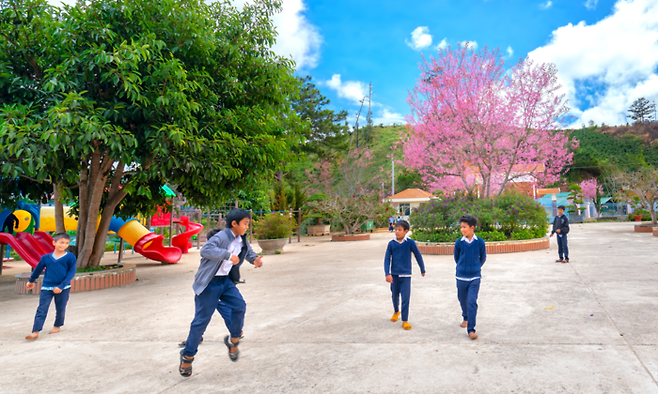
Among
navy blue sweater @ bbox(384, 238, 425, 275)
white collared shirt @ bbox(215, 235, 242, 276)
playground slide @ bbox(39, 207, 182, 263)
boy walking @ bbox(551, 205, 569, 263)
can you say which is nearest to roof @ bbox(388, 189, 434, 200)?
boy walking @ bbox(551, 205, 569, 263)

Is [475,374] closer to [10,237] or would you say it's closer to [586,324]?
[586,324]

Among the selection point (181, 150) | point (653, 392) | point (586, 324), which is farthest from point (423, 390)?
point (181, 150)

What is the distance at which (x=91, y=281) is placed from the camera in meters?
8.12

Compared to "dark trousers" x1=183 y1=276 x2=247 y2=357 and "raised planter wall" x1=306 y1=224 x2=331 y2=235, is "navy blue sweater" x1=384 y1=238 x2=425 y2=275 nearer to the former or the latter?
"dark trousers" x1=183 y1=276 x2=247 y2=357

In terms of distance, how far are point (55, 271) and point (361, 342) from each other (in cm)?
383

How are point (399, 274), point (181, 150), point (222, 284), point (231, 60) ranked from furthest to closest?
point (231, 60) < point (181, 150) < point (399, 274) < point (222, 284)

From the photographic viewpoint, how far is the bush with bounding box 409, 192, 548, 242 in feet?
42.4

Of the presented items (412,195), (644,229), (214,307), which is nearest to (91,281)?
(214,307)

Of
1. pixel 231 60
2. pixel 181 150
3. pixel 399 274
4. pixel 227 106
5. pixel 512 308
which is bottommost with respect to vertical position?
pixel 512 308

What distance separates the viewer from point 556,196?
49188mm

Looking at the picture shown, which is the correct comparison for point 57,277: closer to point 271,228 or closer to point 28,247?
point 28,247

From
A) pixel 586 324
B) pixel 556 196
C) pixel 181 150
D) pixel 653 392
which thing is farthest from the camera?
pixel 556 196

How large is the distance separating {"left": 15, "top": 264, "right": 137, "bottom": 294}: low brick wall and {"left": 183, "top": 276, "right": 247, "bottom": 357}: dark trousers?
5638 mm

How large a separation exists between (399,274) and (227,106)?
6.22 metres
